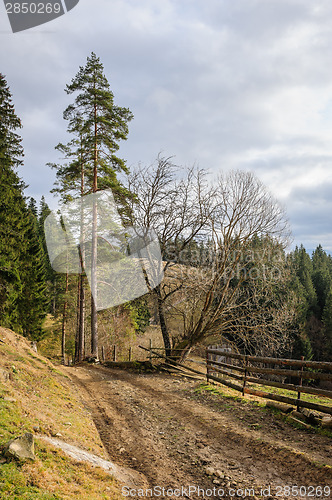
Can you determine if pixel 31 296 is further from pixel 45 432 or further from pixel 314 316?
pixel 314 316

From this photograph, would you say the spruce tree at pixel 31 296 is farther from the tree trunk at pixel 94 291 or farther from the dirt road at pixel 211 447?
the dirt road at pixel 211 447

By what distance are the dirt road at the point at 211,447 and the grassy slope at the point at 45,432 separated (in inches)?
17.0

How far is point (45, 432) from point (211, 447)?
9.51 ft

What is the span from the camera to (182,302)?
14.3 meters

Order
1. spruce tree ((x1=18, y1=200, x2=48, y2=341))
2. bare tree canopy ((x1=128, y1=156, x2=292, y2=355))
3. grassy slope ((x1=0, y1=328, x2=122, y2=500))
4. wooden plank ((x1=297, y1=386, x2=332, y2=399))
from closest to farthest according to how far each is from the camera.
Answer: grassy slope ((x1=0, y1=328, x2=122, y2=500))
wooden plank ((x1=297, y1=386, x2=332, y2=399))
bare tree canopy ((x1=128, y1=156, x2=292, y2=355))
spruce tree ((x1=18, y1=200, x2=48, y2=341))

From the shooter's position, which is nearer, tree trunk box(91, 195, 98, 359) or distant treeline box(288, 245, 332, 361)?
tree trunk box(91, 195, 98, 359)

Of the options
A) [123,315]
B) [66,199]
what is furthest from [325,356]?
[66,199]

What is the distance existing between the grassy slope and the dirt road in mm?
432

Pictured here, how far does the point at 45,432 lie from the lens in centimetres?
458

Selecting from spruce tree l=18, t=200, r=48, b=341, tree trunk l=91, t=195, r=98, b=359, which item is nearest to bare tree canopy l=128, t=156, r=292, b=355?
tree trunk l=91, t=195, r=98, b=359

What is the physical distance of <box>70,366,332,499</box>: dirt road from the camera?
13.2 ft

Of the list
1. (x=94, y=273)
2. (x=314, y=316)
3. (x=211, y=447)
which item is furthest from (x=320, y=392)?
→ (x=314, y=316)

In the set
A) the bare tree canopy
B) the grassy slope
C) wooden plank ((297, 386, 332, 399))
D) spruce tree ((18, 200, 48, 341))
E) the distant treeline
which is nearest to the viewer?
the grassy slope

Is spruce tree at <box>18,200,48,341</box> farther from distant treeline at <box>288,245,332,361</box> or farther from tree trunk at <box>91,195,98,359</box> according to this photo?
distant treeline at <box>288,245,332,361</box>
